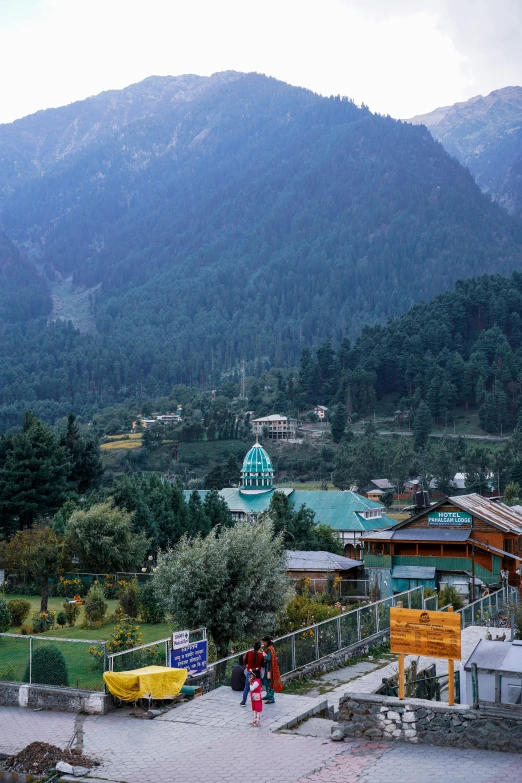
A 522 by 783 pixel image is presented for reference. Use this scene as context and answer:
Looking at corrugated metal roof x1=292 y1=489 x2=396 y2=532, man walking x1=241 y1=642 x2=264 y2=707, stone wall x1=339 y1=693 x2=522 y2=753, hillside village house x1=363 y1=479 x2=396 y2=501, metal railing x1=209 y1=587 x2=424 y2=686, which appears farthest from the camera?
hillside village house x1=363 y1=479 x2=396 y2=501

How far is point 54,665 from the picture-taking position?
18.8 m

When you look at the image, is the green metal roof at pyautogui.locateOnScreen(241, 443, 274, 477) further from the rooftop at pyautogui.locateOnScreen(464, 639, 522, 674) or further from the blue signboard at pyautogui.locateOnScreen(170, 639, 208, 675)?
the rooftop at pyautogui.locateOnScreen(464, 639, 522, 674)

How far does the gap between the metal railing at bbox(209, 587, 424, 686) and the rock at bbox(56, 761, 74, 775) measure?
18.0 feet

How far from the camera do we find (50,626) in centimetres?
3256

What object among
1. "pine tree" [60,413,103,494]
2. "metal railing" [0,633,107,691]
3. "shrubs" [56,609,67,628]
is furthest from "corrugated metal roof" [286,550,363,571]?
"pine tree" [60,413,103,494]

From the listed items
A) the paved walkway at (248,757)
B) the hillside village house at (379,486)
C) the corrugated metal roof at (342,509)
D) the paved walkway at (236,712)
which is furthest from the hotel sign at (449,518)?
the hillside village house at (379,486)

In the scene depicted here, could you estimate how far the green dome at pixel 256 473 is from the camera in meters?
78.6

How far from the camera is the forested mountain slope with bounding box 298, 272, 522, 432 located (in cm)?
12950

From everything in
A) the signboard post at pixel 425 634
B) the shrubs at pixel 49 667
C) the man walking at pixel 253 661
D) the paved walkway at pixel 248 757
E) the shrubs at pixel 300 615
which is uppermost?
the signboard post at pixel 425 634

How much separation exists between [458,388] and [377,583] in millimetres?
99068

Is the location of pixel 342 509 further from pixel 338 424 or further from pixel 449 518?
pixel 338 424

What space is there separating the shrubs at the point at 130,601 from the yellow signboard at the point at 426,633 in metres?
20.9

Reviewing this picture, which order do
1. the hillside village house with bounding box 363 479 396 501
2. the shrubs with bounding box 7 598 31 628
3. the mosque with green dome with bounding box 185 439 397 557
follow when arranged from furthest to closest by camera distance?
the hillside village house with bounding box 363 479 396 501 → the mosque with green dome with bounding box 185 439 397 557 → the shrubs with bounding box 7 598 31 628

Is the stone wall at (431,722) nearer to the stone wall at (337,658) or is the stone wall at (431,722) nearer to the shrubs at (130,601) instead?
the stone wall at (337,658)
